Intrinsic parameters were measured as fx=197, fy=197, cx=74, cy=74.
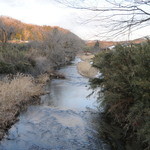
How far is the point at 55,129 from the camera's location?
22.8ft

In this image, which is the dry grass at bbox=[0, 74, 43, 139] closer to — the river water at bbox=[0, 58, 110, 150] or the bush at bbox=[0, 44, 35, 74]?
the river water at bbox=[0, 58, 110, 150]

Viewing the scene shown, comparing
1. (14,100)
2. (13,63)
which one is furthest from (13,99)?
(13,63)

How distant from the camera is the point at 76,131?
6801mm

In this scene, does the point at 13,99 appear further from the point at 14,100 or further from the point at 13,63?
the point at 13,63

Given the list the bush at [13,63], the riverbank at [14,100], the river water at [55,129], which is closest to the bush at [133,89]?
the river water at [55,129]

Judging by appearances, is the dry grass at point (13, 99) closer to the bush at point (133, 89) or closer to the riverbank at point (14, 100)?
the riverbank at point (14, 100)

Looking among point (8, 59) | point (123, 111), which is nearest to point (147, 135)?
point (123, 111)

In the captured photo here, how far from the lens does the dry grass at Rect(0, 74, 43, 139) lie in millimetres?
7137

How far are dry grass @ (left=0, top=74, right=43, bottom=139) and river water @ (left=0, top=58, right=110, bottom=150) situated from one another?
311 millimetres

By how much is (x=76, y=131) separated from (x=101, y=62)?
3026mm

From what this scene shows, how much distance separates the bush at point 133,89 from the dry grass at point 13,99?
3.78m

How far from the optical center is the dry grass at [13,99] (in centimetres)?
714

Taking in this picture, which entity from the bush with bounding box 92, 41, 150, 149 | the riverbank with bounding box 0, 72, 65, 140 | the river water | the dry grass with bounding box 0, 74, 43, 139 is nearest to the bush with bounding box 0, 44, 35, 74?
the riverbank with bounding box 0, 72, 65, 140

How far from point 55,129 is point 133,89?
324 cm
